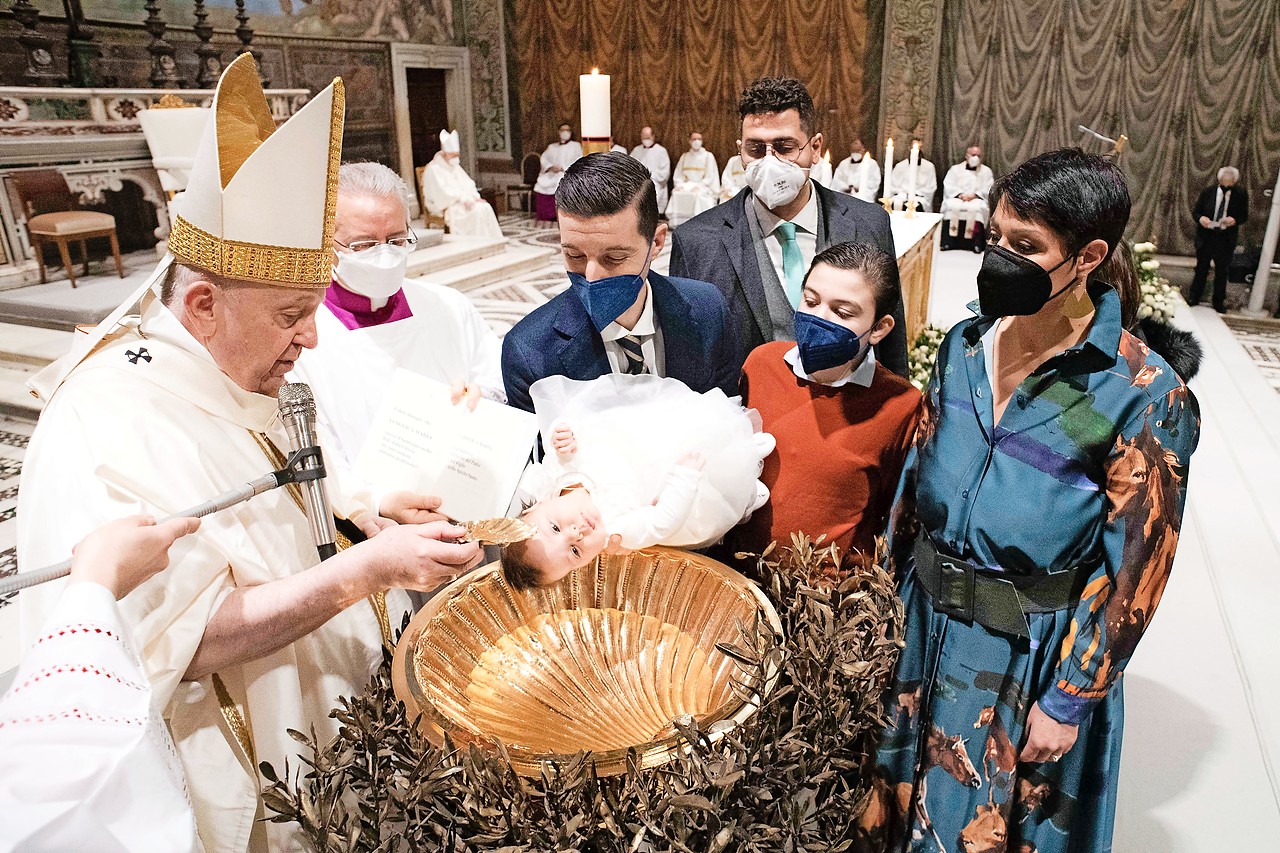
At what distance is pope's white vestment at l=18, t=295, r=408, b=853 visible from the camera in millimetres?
1281

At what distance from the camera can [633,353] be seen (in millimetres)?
2049

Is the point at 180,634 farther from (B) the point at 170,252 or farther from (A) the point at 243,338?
(B) the point at 170,252

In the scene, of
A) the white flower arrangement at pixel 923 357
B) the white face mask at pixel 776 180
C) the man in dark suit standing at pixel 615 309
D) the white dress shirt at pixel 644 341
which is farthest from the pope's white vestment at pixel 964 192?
the white dress shirt at pixel 644 341

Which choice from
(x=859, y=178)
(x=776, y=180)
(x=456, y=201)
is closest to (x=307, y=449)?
(x=776, y=180)

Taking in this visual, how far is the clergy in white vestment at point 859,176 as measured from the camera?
11.9 m

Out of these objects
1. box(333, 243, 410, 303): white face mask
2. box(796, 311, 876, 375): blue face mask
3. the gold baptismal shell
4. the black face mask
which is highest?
the black face mask

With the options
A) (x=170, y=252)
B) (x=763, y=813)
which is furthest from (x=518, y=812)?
(x=170, y=252)

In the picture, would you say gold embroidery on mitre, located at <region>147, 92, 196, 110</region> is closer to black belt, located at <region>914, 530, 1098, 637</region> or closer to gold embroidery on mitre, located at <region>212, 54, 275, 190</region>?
gold embroidery on mitre, located at <region>212, 54, 275, 190</region>

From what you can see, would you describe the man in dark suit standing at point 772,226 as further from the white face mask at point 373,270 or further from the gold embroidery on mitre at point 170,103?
the gold embroidery on mitre at point 170,103

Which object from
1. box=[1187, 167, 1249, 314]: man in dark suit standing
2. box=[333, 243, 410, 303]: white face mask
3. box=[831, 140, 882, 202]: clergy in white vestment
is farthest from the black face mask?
box=[831, 140, 882, 202]: clergy in white vestment

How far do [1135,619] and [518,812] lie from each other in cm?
116

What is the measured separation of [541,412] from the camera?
1786 millimetres

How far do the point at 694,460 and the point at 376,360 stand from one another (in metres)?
1.23

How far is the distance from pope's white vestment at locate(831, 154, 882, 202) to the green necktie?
→ 967 centimetres
